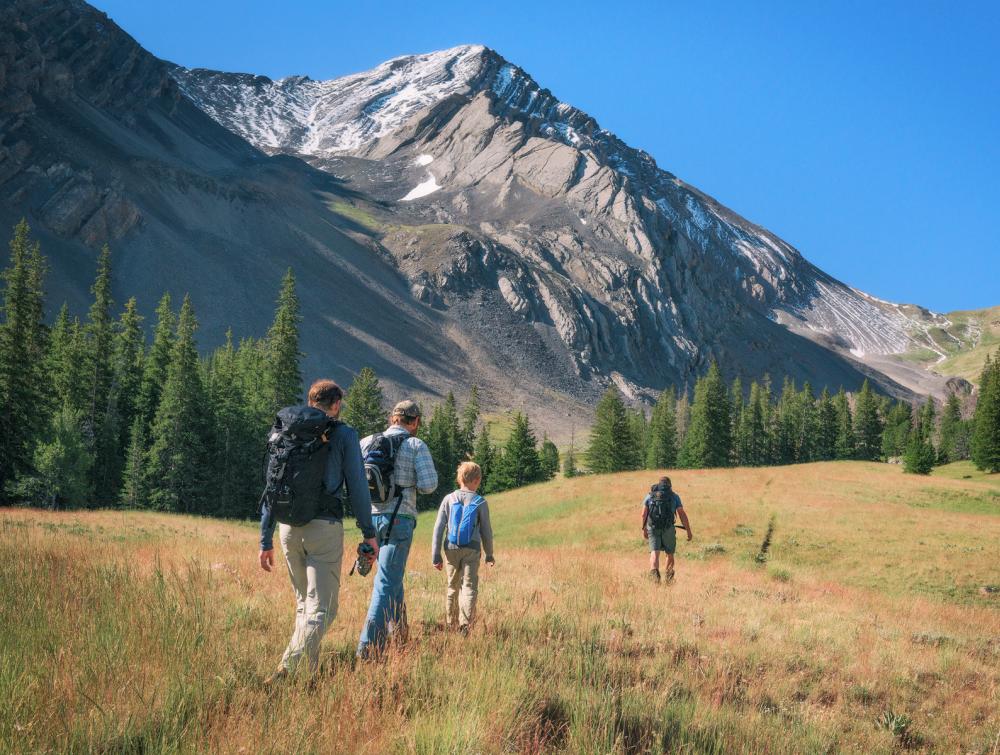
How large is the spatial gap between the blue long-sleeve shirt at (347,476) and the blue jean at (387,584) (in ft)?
2.96

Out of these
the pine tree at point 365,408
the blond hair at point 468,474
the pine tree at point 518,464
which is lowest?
the pine tree at point 518,464

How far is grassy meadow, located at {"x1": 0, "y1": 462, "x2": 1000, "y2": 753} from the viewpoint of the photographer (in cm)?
356

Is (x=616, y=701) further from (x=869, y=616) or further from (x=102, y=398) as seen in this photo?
(x=102, y=398)

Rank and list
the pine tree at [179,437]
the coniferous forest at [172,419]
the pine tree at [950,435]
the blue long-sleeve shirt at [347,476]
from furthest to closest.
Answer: the pine tree at [950,435]
the pine tree at [179,437]
the coniferous forest at [172,419]
the blue long-sleeve shirt at [347,476]

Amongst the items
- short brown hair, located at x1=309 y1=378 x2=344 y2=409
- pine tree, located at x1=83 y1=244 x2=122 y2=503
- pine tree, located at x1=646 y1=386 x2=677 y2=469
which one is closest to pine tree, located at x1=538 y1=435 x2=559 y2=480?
Result: pine tree, located at x1=646 y1=386 x2=677 y2=469

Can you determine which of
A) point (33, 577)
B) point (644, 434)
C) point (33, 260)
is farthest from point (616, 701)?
point (644, 434)

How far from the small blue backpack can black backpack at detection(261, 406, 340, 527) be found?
10.4 feet

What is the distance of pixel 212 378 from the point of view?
57750 mm

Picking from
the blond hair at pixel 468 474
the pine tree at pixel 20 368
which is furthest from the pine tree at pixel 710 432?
the blond hair at pixel 468 474

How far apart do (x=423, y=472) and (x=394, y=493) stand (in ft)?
1.36

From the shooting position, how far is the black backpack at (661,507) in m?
15.2

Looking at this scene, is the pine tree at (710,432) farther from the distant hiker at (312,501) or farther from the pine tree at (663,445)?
the distant hiker at (312,501)

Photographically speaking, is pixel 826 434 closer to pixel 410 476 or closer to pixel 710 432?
pixel 710 432

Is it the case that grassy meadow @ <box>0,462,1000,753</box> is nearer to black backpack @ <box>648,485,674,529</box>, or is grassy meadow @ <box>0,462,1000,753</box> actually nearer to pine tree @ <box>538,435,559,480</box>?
black backpack @ <box>648,485,674,529</box>
